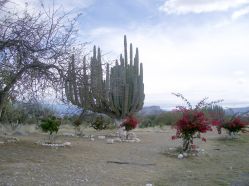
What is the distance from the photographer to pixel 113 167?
37.6 feet

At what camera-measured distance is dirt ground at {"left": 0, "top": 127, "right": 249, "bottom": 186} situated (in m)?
9.62

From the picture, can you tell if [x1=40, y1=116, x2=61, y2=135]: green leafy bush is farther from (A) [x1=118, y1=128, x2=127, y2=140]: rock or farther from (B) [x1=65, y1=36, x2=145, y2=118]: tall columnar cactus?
(A) [x1=118, y1=128, x2=127, y2=140]: rock

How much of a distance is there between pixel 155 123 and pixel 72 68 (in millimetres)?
28637

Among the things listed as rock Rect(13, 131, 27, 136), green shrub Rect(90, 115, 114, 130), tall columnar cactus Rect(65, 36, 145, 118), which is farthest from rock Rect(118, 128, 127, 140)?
rock Rect(13, 131, 27, 136)

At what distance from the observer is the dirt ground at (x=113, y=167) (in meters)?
9.62

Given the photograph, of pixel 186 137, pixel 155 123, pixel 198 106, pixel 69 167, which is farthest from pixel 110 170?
pixel 155 123

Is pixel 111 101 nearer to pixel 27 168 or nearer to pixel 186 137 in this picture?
pixel 186 137

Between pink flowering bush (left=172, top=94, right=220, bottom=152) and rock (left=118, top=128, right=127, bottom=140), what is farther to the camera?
rock (left=118, top=128, right=127, bottom=140)

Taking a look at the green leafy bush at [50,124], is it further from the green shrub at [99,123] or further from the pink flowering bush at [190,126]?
the green shrub at [99,123]

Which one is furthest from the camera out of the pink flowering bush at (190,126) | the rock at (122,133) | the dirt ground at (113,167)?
the rock at (122,133)

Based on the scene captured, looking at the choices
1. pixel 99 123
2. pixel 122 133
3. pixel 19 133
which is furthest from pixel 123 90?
pixel 19 133

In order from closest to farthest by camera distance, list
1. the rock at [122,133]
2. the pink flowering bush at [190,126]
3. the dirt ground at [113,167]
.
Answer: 1. the dirt ground at [113,167]
2. the pink flowering bush at [190,126]
3. the rock at [122,133]

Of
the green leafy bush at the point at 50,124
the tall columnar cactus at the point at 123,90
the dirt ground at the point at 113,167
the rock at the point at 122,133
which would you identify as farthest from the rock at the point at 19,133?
the dirt ground at the point at 113,167

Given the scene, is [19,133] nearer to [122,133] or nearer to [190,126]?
[122,133]
